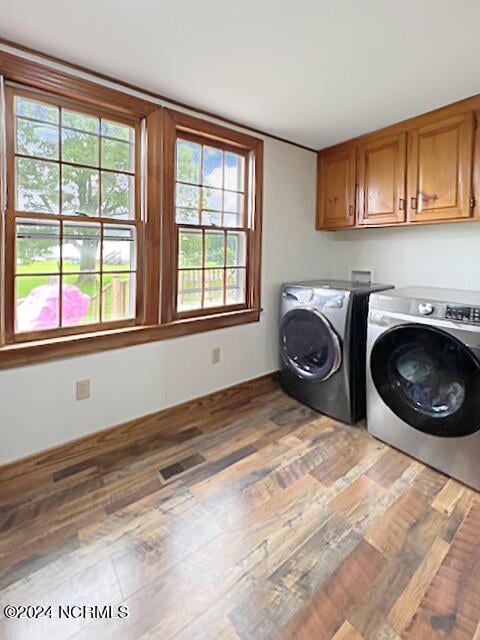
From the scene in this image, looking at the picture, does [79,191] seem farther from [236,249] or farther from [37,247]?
[236,249]

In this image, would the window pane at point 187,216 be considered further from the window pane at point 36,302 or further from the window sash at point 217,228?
the window pane at point 36,302

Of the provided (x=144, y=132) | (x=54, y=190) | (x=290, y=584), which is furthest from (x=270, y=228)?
(x=290, y=584)

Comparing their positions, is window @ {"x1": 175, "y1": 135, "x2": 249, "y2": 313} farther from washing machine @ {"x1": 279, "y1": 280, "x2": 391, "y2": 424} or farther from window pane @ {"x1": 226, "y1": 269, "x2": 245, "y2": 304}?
washing machine @ {"x1": 279, "y1": 280, "x2": 391, "y2": 424}

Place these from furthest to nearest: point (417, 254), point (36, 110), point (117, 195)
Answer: point (417, 254) → point (117, 195) → point (36, 110)

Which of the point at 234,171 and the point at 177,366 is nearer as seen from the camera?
the point at 177,366

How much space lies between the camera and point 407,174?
2.56 metres

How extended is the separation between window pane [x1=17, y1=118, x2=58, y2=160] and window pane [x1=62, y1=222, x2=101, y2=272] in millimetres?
384

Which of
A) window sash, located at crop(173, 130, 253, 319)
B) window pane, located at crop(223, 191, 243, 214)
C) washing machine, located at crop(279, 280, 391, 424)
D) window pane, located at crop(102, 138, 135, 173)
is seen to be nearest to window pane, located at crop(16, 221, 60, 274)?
window pane, located at crop(102, 138, 135, 173)

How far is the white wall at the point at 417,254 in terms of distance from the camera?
255 centimetres

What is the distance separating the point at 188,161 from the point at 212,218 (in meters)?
0.43

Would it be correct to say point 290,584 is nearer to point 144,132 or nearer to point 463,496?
point 463,496

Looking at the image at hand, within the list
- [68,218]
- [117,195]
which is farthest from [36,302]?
[117,195]

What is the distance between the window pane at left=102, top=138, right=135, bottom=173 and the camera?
7.01 feet

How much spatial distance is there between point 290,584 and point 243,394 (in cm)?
171
